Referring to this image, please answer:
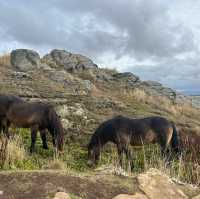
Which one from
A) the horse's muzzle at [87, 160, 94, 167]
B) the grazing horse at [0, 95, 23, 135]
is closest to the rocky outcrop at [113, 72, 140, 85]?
the grazing horse at [0, 95, 23, 135]

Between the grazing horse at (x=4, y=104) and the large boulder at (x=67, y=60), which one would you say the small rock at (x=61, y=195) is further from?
the large boulder at (x=67, y=60)

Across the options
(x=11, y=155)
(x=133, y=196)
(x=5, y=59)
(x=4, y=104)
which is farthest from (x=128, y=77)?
(x=133, y=196)

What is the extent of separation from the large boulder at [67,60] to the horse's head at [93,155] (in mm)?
18087

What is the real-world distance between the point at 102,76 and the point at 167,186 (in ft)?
81.3

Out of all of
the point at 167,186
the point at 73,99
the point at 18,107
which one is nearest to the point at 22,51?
the point at 73,99

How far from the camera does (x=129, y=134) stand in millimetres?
11586

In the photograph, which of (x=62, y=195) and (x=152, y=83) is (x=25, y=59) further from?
(x=62, y=195)

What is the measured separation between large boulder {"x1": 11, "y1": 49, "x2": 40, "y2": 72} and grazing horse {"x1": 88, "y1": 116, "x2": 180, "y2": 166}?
13026 millimetres

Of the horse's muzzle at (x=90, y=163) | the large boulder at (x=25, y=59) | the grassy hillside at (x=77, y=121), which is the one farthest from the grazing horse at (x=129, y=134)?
the large boulder at (x=25, y=59)

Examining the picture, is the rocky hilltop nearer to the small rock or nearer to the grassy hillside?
the grassy hillside

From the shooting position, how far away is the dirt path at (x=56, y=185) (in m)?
5.25

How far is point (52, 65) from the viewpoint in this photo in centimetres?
2900

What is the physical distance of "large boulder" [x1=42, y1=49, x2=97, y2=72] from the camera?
98.2ft

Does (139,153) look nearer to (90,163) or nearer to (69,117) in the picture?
(90,163)
